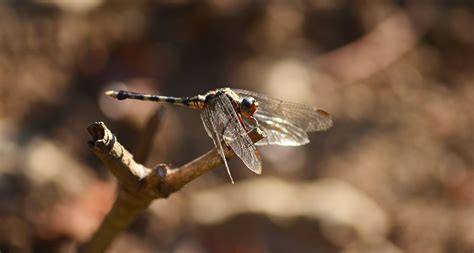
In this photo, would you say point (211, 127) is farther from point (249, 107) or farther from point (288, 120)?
point (288, 120)

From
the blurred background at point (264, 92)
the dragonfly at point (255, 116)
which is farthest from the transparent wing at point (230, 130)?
the blurred background at point (264, 92)

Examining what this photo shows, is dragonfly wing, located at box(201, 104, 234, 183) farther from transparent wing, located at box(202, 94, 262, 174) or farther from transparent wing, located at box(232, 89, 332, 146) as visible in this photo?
transparent wing, located at box(232, 89, 332, 146)

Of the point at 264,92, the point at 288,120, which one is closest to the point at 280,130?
the point at 288,120

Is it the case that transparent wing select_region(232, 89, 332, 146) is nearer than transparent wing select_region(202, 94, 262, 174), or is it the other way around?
transparent wing select_region(202, 94, 262, 174)

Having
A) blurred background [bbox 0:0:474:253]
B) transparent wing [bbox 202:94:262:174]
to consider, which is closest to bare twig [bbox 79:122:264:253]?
transparent wing [bbox 202:94:262:174]

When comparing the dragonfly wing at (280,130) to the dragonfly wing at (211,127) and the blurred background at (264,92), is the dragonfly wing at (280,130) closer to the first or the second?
the dragonfly wing at (211,127)

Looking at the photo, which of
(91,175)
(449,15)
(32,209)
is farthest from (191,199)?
(449,15)
